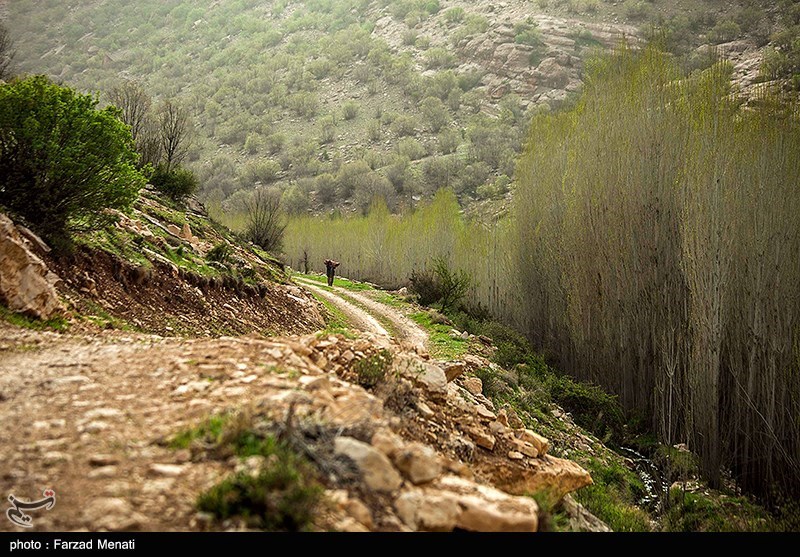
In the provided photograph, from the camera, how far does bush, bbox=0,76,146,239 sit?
30.0 feet

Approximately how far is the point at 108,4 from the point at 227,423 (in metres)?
128

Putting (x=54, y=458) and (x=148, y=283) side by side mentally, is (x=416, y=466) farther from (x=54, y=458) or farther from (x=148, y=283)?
(x=148, y=283)

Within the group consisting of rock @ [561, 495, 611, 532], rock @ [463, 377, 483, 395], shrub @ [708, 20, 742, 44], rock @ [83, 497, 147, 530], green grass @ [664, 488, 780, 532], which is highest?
shrub @ [708, 20, 742, 44]

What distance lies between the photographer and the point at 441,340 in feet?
61.5

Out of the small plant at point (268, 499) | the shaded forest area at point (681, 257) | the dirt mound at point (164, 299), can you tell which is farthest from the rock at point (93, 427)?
the shaded forest area at point (681, 257)

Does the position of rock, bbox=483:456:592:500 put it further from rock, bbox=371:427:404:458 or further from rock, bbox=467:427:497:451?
rock, bbox=371:427:404:458

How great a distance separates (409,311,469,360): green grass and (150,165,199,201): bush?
933 cm

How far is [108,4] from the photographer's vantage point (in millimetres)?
110000

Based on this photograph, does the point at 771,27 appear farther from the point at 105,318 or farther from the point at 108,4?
the point at 108,4

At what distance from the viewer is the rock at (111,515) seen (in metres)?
3.23

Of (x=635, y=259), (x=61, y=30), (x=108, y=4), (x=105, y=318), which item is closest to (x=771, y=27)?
(x=635, y=259)

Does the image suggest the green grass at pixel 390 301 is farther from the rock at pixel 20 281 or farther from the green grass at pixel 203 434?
the green grass at pixel 203 434

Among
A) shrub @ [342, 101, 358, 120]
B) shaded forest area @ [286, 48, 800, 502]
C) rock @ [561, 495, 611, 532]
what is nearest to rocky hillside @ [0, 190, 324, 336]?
rock @ [561, 495, 611, 532]

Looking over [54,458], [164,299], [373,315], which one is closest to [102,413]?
[54,458]
